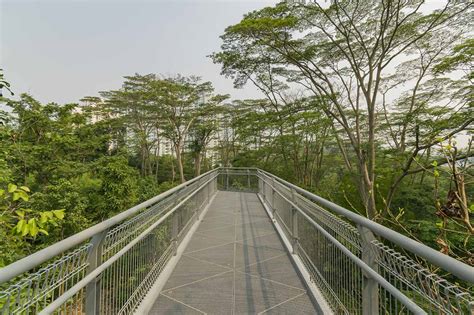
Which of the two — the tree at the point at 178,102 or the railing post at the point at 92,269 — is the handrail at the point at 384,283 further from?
the tree at the point at 178,102

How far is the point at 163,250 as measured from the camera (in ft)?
11.7

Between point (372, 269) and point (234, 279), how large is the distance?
2006 mm

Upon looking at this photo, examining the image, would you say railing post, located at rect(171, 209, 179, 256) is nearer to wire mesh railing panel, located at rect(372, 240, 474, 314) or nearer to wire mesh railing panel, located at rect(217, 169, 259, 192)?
wire mesh railing panel, located at rect(372, 240, 474, 314)

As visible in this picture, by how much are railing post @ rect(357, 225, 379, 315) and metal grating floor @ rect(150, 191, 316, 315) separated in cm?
98

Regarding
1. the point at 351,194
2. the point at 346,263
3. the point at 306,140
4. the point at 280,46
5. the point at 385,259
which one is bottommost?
the point at 351,194

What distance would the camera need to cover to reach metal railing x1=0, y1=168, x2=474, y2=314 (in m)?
1.13

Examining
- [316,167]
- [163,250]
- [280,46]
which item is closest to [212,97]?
[316,167]

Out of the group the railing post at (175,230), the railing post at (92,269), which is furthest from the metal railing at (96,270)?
the railing post at (175,230)

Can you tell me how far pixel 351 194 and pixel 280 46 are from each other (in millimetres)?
10549

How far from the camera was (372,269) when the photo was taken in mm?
1717

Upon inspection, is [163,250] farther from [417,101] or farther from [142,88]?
[142,88]

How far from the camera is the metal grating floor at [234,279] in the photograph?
8.79 ft

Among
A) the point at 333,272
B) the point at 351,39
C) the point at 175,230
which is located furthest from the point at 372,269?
the point at 351,39

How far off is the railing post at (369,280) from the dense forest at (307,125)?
622 millimetres
